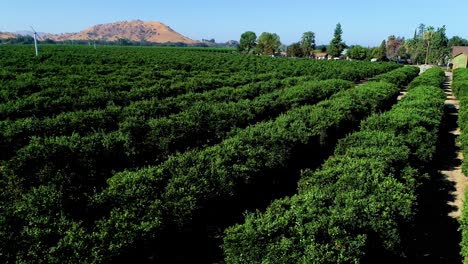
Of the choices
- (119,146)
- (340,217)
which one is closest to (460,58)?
(119,146)

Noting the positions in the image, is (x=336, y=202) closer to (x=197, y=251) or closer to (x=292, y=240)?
(x=292, y=240)

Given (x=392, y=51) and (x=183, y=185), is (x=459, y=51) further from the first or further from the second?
(x=183, y=185)

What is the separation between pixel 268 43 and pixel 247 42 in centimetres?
1222

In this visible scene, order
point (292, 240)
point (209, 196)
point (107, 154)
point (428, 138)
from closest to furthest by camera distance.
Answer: point (292, 240), point (209, 196), point (107, 154), point (428, 138)

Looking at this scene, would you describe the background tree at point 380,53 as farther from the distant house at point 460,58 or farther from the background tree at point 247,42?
the background tree at point 247,42

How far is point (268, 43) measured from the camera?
125 meters

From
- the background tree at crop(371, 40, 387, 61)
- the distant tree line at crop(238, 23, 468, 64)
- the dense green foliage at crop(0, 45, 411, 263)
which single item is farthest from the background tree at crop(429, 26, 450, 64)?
the dense green foliage at crop(0, 45, 411, 263)

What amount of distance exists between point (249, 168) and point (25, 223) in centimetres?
536

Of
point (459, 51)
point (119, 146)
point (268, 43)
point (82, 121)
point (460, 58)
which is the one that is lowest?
point (119, 146)

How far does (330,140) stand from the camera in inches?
576

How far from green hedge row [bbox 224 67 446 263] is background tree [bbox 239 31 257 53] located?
12833 centimetres

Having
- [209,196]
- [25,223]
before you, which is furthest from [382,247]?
[25,223]

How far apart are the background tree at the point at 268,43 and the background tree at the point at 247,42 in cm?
684

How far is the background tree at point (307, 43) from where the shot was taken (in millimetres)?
120000
